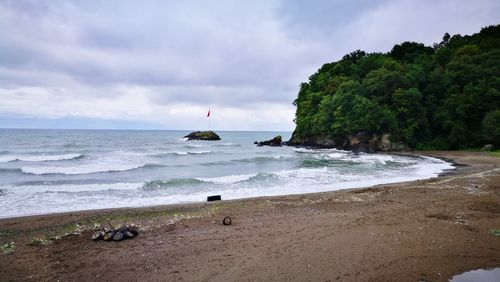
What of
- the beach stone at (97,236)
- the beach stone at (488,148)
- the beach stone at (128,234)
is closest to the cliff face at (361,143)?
the beach stone at (488,148)

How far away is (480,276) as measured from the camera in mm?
5828

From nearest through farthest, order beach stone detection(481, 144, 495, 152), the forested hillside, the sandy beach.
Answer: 1. the sandy beach
2. beach stone detection(481, 144, 495, 152)
3. the forested hillside

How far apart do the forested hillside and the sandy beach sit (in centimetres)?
3290

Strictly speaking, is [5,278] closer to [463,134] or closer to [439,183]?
[439,183]

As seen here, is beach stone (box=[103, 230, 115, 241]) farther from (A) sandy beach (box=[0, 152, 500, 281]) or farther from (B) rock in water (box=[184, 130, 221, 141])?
(B) rock in water (box=[184, 130, 221, 141])

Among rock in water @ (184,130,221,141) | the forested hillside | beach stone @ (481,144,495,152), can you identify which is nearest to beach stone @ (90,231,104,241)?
the forested hillside

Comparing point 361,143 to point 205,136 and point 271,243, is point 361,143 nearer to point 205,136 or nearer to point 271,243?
point 271,243

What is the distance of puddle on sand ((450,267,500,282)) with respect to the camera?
Answer: 5.69 metres

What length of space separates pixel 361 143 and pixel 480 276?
4312 cm

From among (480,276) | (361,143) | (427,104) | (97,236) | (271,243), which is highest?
(427,104)

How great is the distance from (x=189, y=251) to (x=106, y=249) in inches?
87.2

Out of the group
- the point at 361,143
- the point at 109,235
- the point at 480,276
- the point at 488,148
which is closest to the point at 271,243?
the point at 480,276

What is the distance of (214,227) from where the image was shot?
31.8 ft

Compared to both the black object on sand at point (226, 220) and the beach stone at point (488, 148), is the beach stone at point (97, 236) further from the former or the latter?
the beach stone at point (488, 148)
